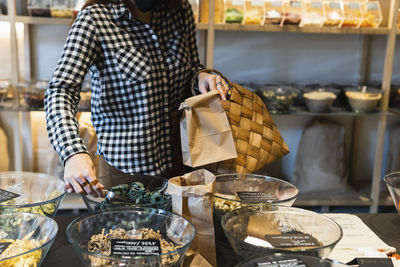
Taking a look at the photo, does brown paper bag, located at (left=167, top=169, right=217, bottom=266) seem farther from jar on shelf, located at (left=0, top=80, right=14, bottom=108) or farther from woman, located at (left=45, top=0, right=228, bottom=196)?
jar on shelf, located at (left=0, top=80, right=14, bottom=108)

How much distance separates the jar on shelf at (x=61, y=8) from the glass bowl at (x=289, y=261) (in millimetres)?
2252

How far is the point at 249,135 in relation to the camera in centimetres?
157

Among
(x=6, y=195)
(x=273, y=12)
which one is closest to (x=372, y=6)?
(x=273, y=12)

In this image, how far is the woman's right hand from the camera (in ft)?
3.70

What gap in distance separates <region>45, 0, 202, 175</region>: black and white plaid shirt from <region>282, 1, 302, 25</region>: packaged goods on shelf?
4.32ft

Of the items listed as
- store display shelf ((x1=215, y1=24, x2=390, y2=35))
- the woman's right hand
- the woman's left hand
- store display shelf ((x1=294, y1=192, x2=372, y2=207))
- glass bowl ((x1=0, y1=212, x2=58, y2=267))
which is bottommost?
store display shelf ((x1=294, y1=192, x2=372, y2=207))

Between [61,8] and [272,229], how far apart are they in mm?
2142

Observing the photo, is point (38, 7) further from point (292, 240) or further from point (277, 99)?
point (292, 240)

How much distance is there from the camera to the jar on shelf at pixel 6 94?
9.11 ft

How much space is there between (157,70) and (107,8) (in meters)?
0.26

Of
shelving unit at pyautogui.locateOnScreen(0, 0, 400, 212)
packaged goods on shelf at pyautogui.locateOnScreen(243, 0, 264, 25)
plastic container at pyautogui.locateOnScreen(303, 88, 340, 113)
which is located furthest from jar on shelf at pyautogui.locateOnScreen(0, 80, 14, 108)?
plastic container at pyautogui.locateOnScreen(303, 88, 340, 113)

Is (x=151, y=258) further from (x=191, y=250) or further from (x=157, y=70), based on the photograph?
(x=157, y=70)

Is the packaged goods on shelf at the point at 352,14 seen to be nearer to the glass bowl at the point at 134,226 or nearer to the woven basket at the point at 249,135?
the woven basket at the point at 249,135

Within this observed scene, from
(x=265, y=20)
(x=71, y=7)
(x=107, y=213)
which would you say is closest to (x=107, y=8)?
(x=107, y=213)
